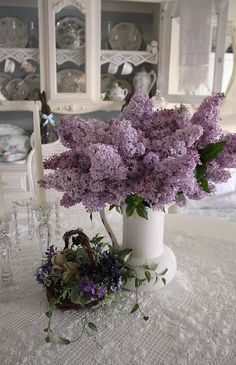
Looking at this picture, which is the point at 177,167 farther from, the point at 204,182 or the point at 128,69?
the point at 128,69

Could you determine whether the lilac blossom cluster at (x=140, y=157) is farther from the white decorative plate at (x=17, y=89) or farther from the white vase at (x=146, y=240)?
the white decorative plate at (x=17, y=89)

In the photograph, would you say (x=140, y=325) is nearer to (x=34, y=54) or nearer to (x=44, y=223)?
(x=44, y=223)

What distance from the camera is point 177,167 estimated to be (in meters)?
0.62

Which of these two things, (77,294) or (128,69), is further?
(128,69)

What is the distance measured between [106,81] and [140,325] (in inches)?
75.7

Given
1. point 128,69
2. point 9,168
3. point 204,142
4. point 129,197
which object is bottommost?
point 9,168

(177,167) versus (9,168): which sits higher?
(177,167)

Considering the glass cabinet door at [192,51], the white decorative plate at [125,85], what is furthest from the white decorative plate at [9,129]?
the glass cabinet door at [192,51]

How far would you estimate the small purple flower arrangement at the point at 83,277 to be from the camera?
0.67 meters

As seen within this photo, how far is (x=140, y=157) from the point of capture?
0.68m

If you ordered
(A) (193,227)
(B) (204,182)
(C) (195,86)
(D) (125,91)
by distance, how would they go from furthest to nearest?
1. (D) (125,91)
2. (C) (195,86)
3. (A) (193,227)
4. (B) (204,182)

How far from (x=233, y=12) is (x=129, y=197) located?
6.62 feet

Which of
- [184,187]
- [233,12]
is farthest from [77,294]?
[233,12]

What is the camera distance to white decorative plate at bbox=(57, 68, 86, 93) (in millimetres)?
2203
